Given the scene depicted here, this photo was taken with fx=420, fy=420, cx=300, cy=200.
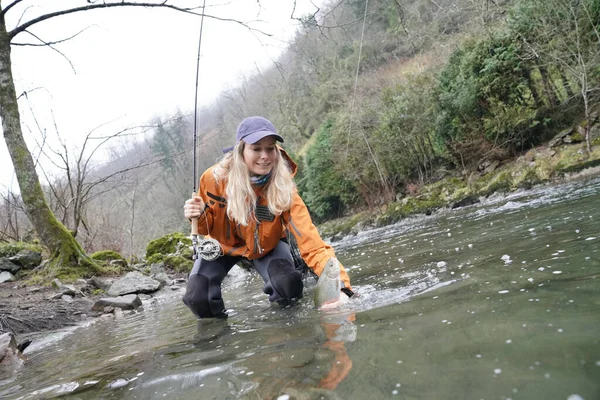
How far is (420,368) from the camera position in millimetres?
1442

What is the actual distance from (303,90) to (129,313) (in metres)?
31.3

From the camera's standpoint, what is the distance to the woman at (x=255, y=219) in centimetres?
333

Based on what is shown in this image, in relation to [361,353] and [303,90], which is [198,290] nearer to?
[361,353]

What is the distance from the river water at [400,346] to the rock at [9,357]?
0.10 m

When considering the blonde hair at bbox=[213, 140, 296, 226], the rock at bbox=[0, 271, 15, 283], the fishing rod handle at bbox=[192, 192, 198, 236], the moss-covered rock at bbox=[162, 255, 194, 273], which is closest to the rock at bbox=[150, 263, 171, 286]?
the moss-covered rock at bbox=[162, 255, 194, 273]

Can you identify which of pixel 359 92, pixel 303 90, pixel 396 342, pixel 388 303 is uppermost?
pixel 303 90

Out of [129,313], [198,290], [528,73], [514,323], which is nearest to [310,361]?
[514,323]

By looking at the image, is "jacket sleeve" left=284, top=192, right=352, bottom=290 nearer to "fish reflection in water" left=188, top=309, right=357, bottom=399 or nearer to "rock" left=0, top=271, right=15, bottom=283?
"fish reflection in water" left=188, top=309, right=357, bottom=399

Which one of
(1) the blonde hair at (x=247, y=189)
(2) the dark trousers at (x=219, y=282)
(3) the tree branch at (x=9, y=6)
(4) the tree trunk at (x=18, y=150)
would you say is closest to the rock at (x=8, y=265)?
(4) the tree trunk at (x=18, y=150)

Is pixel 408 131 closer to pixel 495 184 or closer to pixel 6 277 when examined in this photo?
pixel 495 184

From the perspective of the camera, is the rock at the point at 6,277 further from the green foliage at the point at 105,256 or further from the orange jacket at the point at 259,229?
the orange jacket at the point at 259,229

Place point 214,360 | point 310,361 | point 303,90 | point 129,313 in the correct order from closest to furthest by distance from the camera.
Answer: point 310,361 < point 214,360 < point 129,313 < point 303,90

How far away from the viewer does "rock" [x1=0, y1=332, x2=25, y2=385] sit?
9.68ft

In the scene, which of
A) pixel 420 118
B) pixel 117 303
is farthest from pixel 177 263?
pixel 420 118
